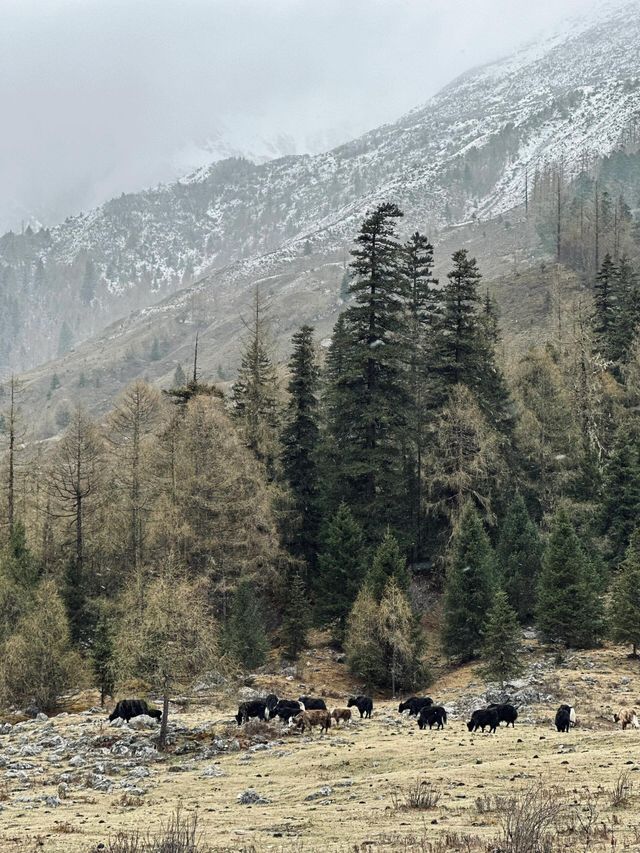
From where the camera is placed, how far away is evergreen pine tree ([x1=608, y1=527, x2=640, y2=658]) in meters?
36.1

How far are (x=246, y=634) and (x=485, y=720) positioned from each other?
694 inches

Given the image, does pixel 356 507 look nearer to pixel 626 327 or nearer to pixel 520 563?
pixel 520 563

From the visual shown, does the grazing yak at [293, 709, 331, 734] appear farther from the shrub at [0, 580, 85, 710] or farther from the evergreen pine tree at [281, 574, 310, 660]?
the shrub at [0, 580, 85, 710]

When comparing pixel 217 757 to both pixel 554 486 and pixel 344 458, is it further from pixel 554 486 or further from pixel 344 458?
pixel 554 486

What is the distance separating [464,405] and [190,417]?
59.2 ft

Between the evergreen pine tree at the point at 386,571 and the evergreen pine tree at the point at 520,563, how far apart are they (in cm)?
609

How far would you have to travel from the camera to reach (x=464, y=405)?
51.1 m

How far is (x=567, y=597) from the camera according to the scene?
3912 cm

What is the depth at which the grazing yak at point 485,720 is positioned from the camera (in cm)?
2603

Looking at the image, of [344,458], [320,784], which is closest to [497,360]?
[344,458]

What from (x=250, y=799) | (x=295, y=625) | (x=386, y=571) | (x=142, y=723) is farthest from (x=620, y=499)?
(x=250, y=799)

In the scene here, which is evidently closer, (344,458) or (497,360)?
(344,458)

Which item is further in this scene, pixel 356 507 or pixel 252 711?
pixel 356 507

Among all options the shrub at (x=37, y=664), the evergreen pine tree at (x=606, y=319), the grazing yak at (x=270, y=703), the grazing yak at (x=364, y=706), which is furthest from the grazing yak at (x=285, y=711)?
the evergreen pine tree at (x=606, y=319)
